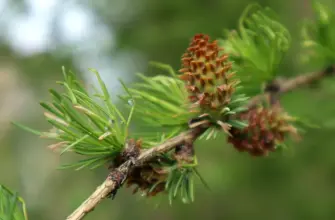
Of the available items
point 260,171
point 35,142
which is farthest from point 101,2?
point 35,142

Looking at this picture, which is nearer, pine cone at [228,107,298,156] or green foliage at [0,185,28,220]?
green foliage at [0,185,28,220]

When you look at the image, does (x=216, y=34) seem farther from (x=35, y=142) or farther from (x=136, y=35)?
(x=35, y=142)

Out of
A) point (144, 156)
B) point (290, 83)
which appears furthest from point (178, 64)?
point (144, 156)

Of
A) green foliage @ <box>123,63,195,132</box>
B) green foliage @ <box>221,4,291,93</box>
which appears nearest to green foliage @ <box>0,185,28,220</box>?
green foliage @ <box>123,63,195,132</box>

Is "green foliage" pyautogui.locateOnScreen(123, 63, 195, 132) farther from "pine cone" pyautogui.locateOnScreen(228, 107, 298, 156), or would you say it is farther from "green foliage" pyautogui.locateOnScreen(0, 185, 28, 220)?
"green foliage" pyautogui.locateOnScreen(0, 185, 28, 220)

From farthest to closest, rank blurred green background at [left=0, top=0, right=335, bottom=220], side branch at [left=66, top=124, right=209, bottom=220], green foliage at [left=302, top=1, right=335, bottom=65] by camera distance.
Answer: blurred green background at [left=0, top=0, right=335, bottom=220]
green foliage at [left=302, top=1, right=335, bottom=65]
side branch at [left=66, top=124, right=209, bottom=220]

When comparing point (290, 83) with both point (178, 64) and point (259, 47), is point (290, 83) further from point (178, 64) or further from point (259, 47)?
point (178, 64)
